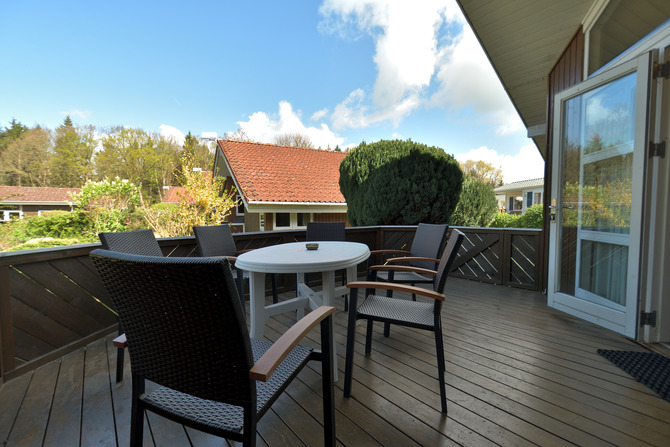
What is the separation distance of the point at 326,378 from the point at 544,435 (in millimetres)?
1056

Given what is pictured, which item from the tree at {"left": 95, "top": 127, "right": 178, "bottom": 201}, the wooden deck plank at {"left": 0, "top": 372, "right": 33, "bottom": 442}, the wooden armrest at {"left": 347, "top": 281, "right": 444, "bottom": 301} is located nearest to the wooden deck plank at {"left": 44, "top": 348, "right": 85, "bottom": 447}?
the wooden deck plank at {"left": 0, "top": 372, "right": 33, "bottom": 442}

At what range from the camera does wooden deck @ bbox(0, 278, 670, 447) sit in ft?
4.27

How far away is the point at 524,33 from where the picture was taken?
3.72m

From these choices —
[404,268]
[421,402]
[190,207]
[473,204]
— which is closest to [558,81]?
[404,268]

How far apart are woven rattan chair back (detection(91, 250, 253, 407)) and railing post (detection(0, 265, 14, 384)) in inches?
65.2

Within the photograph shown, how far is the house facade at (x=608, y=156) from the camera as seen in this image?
7.12 feet

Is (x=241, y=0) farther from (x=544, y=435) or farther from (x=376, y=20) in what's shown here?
(x=544, y=435)

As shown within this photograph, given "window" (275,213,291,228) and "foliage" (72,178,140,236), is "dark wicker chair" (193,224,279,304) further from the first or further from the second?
"foliage" (72,178,140,236)

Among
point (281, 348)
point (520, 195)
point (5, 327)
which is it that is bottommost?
point (5, 327)

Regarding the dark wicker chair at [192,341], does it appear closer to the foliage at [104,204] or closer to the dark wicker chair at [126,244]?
the dark wicker chair at [126,244]

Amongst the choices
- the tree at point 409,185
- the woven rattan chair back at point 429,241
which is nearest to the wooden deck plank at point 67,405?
the woven rattan chair back at point 429,241

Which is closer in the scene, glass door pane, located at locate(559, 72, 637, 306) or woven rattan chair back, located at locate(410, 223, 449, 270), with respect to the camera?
glass door pane, located at locate(559, 72, 637, 306)

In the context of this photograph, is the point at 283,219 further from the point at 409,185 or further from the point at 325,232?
the point at 325,232

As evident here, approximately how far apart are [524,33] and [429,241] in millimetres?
3175
